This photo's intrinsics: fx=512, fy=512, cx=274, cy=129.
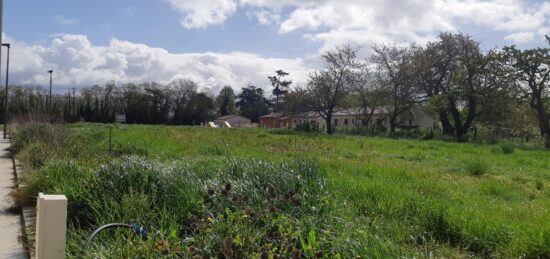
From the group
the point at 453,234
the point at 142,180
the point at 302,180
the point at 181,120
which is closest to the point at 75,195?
A: the point at 142,180

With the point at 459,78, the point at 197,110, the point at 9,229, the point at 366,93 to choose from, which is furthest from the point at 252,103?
the point at 9,229

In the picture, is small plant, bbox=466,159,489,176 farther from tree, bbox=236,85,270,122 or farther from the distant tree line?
tree, bbox=236,85,270,122

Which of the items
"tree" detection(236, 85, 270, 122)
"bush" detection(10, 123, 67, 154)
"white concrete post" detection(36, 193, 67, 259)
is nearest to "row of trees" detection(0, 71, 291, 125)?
"tree" detection(236, 85, 270, 122)

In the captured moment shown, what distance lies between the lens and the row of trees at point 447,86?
125 feet

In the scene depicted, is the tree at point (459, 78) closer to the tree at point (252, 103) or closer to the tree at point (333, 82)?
the tree at point (333, 82)

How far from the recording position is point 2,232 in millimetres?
6016

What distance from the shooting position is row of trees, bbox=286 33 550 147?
38.2 meters

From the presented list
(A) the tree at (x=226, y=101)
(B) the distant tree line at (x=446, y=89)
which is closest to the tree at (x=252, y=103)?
(A) the tree at (x=226, y=101)

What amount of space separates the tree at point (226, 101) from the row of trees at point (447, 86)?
65869mm

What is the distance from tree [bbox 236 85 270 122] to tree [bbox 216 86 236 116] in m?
2.45

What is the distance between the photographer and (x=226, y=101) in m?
121

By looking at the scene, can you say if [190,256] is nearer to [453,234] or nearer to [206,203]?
[206,203]

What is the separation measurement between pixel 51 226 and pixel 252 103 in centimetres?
11917

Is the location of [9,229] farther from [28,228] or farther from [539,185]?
[539,185]
